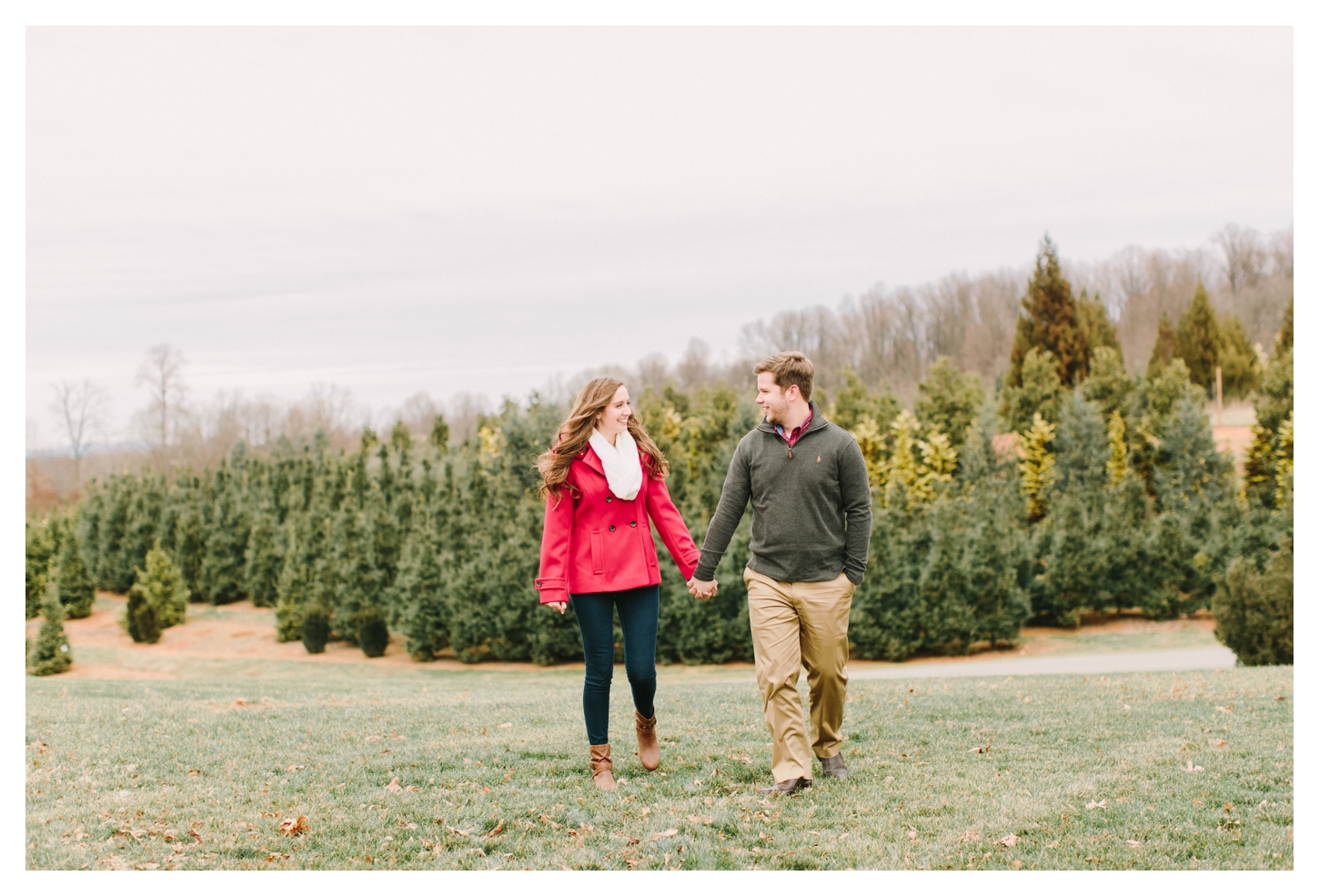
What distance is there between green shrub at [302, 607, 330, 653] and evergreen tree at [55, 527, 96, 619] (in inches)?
383

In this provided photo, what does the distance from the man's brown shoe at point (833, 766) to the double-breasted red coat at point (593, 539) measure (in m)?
1.36

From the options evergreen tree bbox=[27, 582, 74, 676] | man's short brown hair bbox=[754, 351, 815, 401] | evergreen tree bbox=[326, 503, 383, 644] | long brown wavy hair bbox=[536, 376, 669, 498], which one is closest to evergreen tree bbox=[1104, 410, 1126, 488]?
evergreen tree bbox=[326, 503, 383, 644]

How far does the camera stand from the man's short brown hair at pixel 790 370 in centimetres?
515

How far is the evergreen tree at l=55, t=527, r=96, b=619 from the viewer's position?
25.6m

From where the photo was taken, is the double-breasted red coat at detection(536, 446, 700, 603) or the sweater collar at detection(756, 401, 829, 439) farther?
the sweater collar at detection(756, 401, 829, 439)

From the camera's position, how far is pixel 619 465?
5188 millimetres

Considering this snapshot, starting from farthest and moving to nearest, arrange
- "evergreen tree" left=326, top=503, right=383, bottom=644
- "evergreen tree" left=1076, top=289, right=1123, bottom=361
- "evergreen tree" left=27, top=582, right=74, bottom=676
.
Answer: "evergreen tree" left=1076, top=289, right=1123, bottom=361 < "evergreen tree" left=326, top=503, right=383, bottom=644 < "evergreen tree" left=27, top=582, right=74, bottom=676

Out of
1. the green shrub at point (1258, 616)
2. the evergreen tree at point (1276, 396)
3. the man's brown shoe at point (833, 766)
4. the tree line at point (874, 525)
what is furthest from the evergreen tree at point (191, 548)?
the evergreen tree at point (1276, 396)

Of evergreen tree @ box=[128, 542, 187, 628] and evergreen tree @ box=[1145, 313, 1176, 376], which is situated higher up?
evergreen tree @ box=[1145, 313, 1176, 376]

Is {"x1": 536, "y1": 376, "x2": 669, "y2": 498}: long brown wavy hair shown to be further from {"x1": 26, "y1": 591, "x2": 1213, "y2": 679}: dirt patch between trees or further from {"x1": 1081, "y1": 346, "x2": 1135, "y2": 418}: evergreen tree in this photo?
{"x1": 1081, "y1": 346, "x2": 1135, "y2": 418}: evergreen tree

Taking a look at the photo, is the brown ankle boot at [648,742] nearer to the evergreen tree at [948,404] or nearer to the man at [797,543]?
the man at [797,543]

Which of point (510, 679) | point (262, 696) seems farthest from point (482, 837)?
point (510, 679)

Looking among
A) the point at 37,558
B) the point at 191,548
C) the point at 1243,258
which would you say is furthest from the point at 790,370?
the point at 1243,258

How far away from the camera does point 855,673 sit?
47.8 feet
